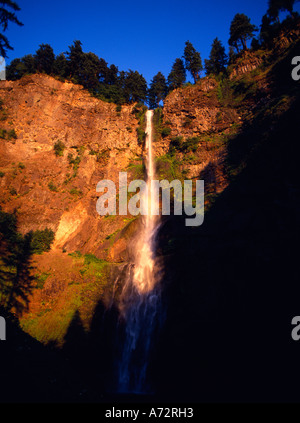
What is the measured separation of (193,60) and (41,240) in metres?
39.1

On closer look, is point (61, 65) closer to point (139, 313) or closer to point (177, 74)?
point (177, 74)

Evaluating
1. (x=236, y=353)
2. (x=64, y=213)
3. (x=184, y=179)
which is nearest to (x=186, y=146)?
(x=184, y=179)

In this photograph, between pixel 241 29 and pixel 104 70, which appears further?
pixel 104 70

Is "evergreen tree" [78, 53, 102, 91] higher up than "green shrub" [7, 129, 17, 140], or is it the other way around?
"evergreen tree" [78, 53, 102, 91]

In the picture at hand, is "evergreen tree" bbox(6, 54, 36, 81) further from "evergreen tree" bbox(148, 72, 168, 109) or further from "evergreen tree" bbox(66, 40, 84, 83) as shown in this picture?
"evergreen tree" bbox(148, 72, 168, 109)

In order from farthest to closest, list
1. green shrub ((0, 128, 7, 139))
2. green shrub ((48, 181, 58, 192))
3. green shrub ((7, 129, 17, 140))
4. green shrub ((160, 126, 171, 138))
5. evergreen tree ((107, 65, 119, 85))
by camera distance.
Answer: evergreen tree ((107, 65, 119, 85))
green shrub ((160, 126, 171, 138))
green shrub ((7, 129, 17, 140))
green shrub ((0, 128, 7, 139))
green shrub ((48, 181, 58, 192))

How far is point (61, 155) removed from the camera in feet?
101

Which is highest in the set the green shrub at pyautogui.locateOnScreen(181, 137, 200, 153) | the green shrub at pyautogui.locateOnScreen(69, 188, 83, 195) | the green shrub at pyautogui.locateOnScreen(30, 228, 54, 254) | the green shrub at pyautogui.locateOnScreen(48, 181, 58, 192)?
the green shrub at pyautogui.locateOnScreen(181, 137, 200, 153)

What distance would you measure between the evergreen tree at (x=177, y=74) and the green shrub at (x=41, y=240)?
3288 cm

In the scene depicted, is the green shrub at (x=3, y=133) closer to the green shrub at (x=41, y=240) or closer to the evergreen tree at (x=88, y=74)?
the green shrub at (x=41, y=240)

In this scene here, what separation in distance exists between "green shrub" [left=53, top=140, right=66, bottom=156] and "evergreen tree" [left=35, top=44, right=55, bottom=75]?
16.9 meters

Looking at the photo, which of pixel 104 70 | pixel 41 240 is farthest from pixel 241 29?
pixel 41 240

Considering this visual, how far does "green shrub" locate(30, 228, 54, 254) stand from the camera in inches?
870

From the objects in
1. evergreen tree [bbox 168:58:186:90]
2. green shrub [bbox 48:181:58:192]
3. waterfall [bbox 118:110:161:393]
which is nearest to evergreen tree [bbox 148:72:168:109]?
evergreen tree [bbox 168:58:186:90]
